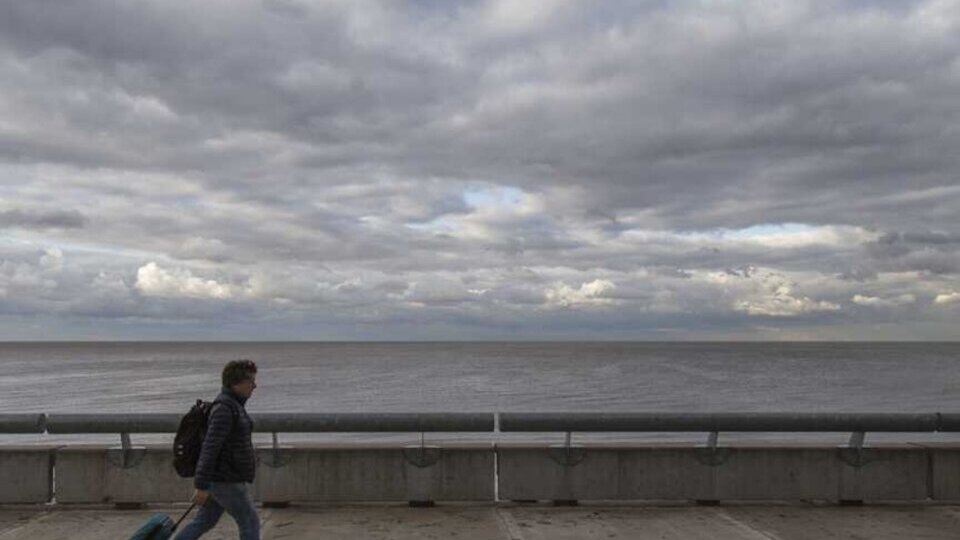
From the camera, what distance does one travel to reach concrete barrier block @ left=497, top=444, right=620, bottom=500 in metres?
8.13

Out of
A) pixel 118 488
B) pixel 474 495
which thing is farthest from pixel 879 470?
pixel 118 488

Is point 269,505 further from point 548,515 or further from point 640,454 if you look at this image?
point 640,454

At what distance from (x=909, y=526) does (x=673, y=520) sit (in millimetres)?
2022

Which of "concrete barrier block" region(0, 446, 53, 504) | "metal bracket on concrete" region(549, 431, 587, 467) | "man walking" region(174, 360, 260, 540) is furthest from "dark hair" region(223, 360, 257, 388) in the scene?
"concrete barrier block" region(0, 446, 53, 504)

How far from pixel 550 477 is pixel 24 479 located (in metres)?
5.03

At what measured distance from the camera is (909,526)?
287 inches

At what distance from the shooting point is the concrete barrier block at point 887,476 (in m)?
8.25

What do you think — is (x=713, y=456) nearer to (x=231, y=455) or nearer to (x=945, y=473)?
(x=945, y=473)

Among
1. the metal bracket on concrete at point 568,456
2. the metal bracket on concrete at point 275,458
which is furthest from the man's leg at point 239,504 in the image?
the metal bracket on concrete at point 568,456

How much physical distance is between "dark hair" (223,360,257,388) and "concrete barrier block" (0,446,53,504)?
3.84 meters

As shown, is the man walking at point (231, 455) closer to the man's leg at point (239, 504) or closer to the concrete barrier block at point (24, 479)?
the man's leg at point (239, 504)

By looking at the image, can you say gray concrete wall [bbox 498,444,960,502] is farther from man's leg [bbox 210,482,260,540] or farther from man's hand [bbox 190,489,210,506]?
man's hand [bbox 190,489,210,506]

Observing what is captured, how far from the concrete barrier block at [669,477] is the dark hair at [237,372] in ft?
13.9

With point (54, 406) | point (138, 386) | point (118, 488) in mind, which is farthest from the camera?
point (138, 386)
